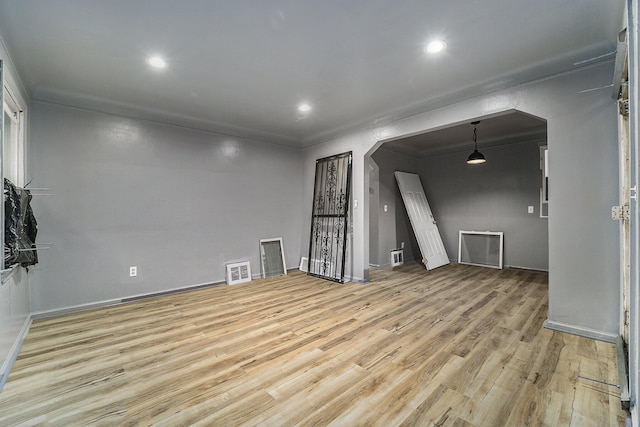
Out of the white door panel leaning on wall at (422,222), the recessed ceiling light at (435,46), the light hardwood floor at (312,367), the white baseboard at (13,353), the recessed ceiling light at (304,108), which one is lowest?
the light hardwood floor at (312,367)

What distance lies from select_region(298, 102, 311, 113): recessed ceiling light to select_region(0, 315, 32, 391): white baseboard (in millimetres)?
3541

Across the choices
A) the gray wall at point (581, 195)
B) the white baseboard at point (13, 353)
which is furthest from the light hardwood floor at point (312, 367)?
the gray wall at point (581, 195)

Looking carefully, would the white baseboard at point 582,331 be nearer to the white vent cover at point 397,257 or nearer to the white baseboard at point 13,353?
the white vent cover at point 397,257

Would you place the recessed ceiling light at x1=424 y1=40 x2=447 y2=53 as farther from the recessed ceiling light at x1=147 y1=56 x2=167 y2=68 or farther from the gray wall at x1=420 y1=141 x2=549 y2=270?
the gray wall at x1=420 y1=141 x2=549 y2=270

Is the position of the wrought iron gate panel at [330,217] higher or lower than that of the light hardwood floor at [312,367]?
higher

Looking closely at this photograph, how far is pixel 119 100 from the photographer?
10.8 ft

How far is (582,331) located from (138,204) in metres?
5.01

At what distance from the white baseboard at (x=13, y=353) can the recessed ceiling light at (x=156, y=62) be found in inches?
101

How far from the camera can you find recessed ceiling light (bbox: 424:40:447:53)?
2225mm

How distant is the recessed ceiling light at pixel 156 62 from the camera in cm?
242

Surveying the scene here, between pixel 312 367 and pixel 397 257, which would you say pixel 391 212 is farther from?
pixel 312 367

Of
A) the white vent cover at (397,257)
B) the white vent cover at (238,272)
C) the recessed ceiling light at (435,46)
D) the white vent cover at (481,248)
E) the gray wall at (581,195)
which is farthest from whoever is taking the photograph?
the white vent cover at (397,257)

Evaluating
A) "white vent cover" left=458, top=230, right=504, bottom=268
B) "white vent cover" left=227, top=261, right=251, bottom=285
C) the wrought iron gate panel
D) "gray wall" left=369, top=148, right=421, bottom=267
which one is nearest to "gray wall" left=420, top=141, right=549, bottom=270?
"white vent cover" left=458, top=230, right=504, bottom=268

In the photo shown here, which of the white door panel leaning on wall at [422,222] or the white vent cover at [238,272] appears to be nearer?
the white vent cover at [238,272]
